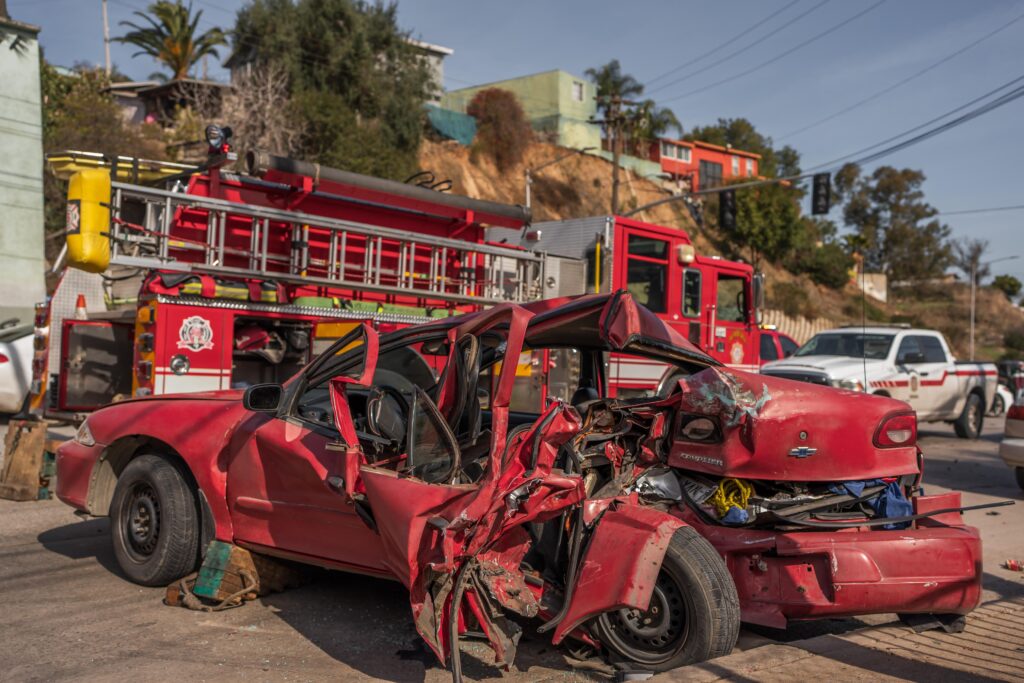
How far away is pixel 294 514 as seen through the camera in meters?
4.94

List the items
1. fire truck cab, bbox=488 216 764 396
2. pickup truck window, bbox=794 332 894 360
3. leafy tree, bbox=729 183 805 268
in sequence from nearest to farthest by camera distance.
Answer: fire truck cab, bbox=488 216 764 396
pickup truck window, bbox=794 332 894 360
leafy tree, bbox=729 183 805 268

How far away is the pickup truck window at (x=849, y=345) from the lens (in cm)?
1452

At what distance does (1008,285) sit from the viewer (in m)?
75.1

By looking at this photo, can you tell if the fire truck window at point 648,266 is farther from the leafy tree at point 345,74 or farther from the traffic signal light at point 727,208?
the leafy tree at point 345,74

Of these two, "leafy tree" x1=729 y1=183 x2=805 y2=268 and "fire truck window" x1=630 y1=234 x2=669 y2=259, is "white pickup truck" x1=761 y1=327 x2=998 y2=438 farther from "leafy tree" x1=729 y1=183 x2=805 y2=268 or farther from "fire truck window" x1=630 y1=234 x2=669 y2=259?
"leafy tree" x1=729 y1=183 x2=805 y2=268

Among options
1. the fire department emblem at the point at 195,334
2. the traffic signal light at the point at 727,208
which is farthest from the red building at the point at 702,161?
the fire department emblem at the point at 195,334

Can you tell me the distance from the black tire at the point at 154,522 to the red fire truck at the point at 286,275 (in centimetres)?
249

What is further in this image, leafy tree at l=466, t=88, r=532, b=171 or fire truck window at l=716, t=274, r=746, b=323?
leafy tree at l=466, t=88, r=532, b=171

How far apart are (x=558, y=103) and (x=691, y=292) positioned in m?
41.8

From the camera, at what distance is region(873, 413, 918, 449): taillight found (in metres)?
4.75

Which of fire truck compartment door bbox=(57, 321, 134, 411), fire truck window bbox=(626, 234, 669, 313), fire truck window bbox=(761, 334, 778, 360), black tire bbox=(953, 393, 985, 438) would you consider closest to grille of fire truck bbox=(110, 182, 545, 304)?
fire truck window bbox=(626, 234, 669, 313)

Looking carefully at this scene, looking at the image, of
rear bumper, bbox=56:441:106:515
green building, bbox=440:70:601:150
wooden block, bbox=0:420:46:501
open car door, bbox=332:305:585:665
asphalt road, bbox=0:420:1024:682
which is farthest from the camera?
green building, bbox=440:70:601:150

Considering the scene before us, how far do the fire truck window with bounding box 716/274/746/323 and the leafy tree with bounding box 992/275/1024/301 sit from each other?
237ft

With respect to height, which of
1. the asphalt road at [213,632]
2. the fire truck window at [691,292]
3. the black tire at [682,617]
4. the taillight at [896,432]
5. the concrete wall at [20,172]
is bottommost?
the asphalt road at [213,632]
